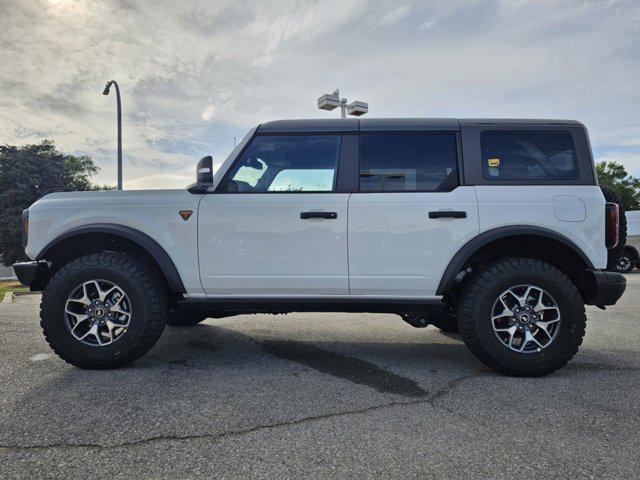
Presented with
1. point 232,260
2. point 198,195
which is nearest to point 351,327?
point 232,260

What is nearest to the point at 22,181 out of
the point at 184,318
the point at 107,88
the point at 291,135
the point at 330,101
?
the point at 107,88

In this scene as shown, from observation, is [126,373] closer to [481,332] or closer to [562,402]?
[481,332]

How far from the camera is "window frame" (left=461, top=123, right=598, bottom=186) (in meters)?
3.47

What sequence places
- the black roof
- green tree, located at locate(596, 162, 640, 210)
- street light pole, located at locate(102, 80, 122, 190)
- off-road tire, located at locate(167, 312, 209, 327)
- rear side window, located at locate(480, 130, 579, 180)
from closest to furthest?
rear side window, located at locate(480, 130, 579, 180)
the black roof
off-road tire, located at locate(167, 312, 209, 327)
street light pole, located at locate(102, 80, 122, 190)
green tree, located at locate(596, 162, 640, 210)

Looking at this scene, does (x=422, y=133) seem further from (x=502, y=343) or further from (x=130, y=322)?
(x=130, y=322)

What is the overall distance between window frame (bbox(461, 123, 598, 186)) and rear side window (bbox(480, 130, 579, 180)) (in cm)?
3

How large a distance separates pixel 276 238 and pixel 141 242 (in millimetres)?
1074

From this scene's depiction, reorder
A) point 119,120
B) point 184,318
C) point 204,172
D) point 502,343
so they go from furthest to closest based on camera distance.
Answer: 1. point 119,120
2. point 184,318
3. point 204,172
4. point 502,343

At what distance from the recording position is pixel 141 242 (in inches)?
137

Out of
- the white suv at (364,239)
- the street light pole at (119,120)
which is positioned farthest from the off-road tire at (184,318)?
the street light pole at (119,120)

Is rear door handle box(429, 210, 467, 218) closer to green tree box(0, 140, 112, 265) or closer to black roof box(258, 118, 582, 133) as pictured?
black roof box(258, 118, 582, 133)

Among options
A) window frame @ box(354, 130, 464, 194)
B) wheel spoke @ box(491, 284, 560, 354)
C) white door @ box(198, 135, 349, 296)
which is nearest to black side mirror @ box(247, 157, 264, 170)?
white door @ box(198, 135, 349, 296)

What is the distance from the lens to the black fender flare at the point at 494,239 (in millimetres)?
3352

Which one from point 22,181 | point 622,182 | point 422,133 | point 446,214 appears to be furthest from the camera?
point 622,182
